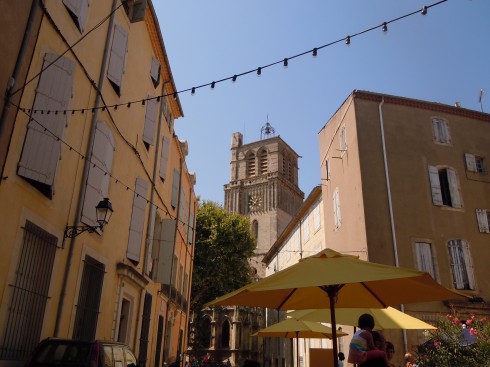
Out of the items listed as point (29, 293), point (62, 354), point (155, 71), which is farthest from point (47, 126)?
point (155, 71)

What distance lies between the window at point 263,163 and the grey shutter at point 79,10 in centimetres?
6043

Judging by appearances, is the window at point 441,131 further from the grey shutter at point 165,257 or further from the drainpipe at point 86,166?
the drainpipe at point 86,166

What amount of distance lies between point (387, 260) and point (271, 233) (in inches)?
1878

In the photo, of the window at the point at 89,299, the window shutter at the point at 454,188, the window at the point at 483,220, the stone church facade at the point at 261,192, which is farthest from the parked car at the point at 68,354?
Result: the stone church facade at the point at 261,192

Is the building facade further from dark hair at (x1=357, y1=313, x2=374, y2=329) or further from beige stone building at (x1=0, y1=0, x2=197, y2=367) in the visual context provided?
dark hair at (x1=357, y1=313, x2=374, y2=329)

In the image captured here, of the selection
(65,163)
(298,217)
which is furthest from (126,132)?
(298,217)

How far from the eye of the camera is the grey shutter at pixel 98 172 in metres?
8.22

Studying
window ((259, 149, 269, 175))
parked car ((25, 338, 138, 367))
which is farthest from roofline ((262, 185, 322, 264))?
window ((259, 149, 269, 175))

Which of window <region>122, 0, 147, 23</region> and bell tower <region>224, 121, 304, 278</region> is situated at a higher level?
bell tower <region>224, 121, 304, 278</region>

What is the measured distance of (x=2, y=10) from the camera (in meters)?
5.80

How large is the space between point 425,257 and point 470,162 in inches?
202

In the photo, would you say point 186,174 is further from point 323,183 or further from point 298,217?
point 298,217

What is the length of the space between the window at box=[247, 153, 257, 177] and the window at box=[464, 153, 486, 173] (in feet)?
167

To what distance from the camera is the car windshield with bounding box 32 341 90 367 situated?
5367 mm
